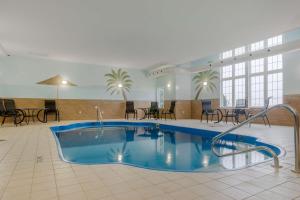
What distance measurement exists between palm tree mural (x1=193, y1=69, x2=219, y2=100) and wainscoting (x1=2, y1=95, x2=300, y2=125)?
0.67 meters

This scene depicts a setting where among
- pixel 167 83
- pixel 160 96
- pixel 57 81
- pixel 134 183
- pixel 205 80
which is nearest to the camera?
pixel 134 183

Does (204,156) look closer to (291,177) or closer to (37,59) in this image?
(291,177)

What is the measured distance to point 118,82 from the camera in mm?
10117

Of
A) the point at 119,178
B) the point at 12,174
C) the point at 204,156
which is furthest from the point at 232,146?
the point at 12,174

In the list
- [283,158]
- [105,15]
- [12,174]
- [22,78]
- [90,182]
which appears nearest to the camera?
[90,182]

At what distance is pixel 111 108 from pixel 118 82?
1.46 m

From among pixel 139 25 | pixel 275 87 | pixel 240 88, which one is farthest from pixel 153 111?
pixel 139 25

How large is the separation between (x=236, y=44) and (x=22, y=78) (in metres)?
8.70

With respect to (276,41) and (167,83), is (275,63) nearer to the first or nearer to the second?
(276,41)

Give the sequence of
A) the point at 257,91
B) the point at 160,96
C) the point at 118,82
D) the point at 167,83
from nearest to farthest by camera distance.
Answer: the point at 257,91, the point at 118,82, the point at 167,83, the point at 160,96

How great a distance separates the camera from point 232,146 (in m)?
4.36

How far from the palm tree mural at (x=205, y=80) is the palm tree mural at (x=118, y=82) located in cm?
376

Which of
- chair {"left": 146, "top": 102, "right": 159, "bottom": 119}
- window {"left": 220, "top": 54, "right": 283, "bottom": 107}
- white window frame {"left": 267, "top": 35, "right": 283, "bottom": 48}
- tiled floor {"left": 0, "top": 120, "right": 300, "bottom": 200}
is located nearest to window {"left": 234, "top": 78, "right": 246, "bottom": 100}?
window {"left": 220, "top": 54, "right": 283, "bottom": 107}

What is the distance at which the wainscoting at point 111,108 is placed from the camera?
688 cm
